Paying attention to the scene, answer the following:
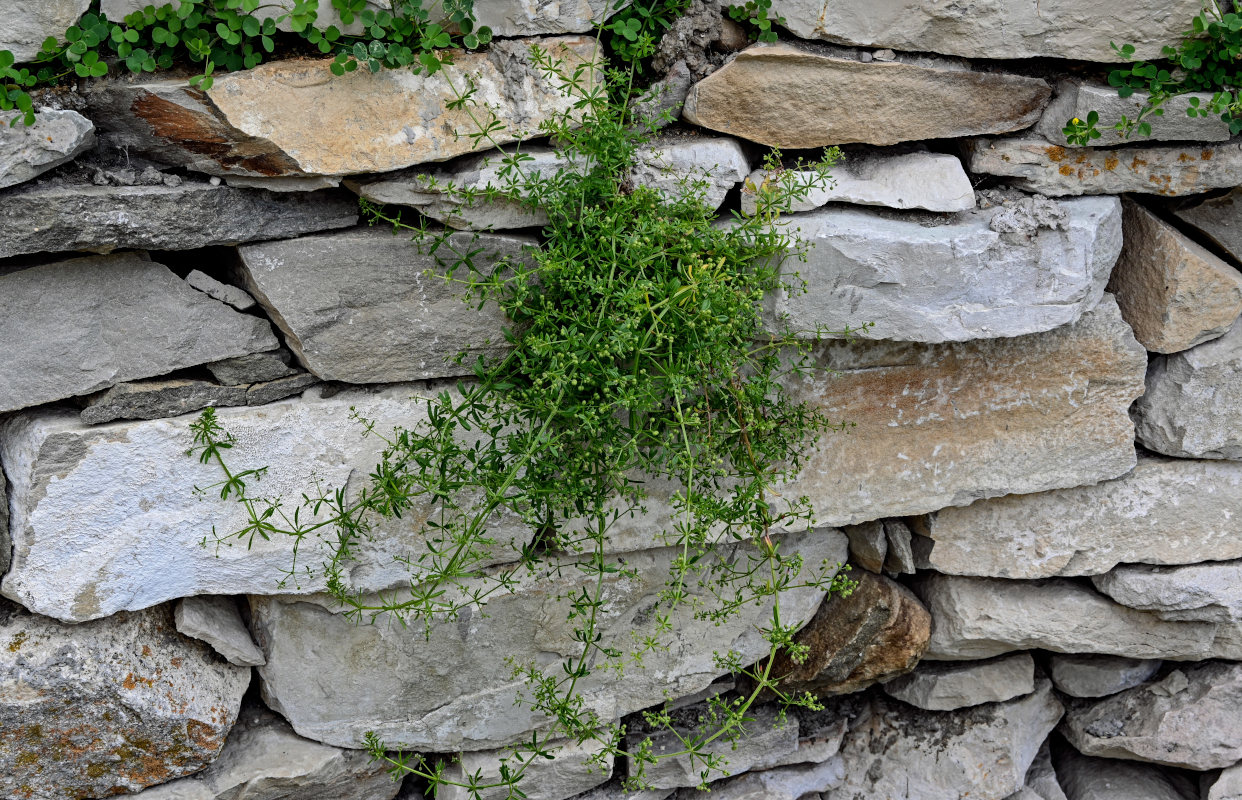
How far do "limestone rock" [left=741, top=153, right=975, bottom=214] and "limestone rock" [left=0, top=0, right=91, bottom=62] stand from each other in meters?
1.35

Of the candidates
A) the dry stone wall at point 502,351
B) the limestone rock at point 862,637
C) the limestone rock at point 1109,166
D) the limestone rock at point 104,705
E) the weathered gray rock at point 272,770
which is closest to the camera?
the dry stone wall at point 502,351

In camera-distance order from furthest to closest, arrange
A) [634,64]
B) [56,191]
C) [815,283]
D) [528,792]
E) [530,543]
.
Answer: [528,792] < [530,543] < [815,283] < [634,64] < [56,191]

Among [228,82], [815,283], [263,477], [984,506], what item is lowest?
[984,506]

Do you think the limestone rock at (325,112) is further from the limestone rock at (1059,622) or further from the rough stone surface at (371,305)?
the limestone rock at (1059,622)

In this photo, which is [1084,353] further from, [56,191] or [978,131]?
[56,191]

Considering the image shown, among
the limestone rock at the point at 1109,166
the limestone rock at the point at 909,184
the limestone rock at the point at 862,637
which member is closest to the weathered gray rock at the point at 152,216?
the limestone rock at the point at 909,184

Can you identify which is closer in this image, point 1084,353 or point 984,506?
point 1084,353

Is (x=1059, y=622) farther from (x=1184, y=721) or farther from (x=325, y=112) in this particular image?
(x=325, y=112)

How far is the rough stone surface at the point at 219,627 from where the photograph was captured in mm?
2160

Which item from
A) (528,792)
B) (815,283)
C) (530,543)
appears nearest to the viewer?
(815,283)

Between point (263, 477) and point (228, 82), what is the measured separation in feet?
2.68

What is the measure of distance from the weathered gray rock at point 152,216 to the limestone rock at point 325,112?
0.08 m

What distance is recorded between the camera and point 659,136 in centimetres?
209

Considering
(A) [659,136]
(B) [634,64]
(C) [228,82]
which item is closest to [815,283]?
(A) [659,136]
